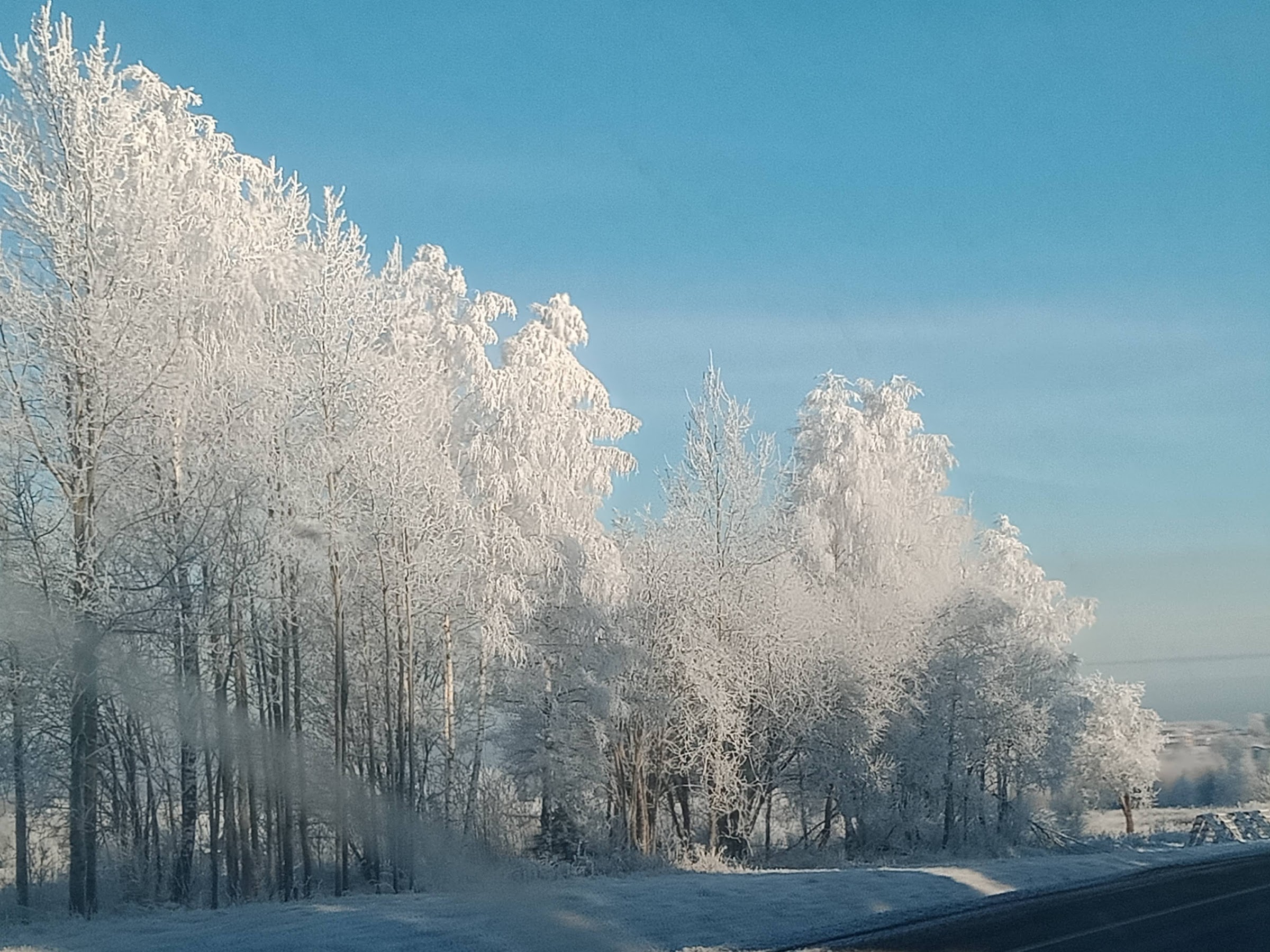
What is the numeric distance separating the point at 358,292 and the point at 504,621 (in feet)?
26.2

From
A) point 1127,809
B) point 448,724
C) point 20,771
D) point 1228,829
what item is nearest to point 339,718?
point 20,771

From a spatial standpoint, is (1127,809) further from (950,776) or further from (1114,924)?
(1114,924)

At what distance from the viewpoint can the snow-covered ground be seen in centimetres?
1110

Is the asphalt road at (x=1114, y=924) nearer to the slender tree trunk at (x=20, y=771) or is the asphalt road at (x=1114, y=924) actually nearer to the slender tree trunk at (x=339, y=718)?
the slender tree trunk at (x=339, y=718)

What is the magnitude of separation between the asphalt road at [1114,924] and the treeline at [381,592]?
7.90 meters

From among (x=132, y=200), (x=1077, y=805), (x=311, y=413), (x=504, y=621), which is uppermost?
(x=132, y=200)

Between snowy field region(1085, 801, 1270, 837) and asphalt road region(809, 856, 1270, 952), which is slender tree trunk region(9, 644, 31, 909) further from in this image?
snowy field region(1085, 801, 1270, 837)

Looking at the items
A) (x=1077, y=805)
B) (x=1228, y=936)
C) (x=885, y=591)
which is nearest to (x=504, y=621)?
(x=885, y=591)

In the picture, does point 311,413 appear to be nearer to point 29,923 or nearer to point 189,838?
point 189,838

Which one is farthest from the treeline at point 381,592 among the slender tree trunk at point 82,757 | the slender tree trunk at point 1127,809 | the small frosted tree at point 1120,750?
the small frosted tree at point 1120,750

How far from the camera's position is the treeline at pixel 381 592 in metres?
13.7

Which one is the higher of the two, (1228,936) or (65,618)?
(65,618)

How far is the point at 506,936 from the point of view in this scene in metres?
11.6

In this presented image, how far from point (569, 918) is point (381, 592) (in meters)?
9.34
